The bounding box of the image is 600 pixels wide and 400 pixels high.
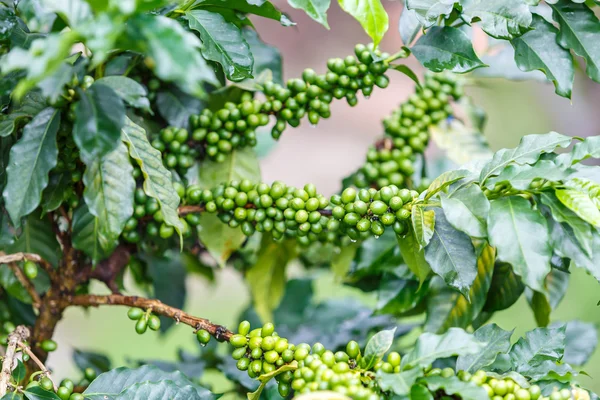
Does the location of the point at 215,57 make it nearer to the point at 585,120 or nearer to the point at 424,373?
the point at 424,373

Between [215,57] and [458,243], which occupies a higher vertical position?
[215,57]

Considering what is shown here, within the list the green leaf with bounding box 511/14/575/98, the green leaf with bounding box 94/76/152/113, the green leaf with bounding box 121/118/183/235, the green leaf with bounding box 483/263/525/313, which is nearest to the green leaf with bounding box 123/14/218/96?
the green leaf with bounding box 94/76/152/113

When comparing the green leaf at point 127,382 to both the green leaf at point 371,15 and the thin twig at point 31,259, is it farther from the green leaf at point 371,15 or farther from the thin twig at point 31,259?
the green leaf at point 371,15

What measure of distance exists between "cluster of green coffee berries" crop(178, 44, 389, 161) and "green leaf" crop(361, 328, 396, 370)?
35 centimetres

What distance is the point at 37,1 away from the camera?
24.6 inches

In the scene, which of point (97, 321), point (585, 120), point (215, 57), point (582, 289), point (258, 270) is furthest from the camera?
point (585, 120)

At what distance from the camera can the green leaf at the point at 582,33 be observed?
760mm

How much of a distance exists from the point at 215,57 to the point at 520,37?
15.4 inches

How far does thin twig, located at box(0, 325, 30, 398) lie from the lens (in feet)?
2.27

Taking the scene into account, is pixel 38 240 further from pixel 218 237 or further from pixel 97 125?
pixel 97 125

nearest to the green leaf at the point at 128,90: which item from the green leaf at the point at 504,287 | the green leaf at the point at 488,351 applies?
the green leaf at the point at 488,351

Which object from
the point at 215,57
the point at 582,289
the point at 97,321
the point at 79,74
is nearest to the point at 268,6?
the point at 215,57

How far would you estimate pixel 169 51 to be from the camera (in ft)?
1.51

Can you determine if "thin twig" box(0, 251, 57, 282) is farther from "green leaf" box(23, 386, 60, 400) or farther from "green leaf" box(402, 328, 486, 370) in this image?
"green leaf" box(402, 328, 486, 370)
